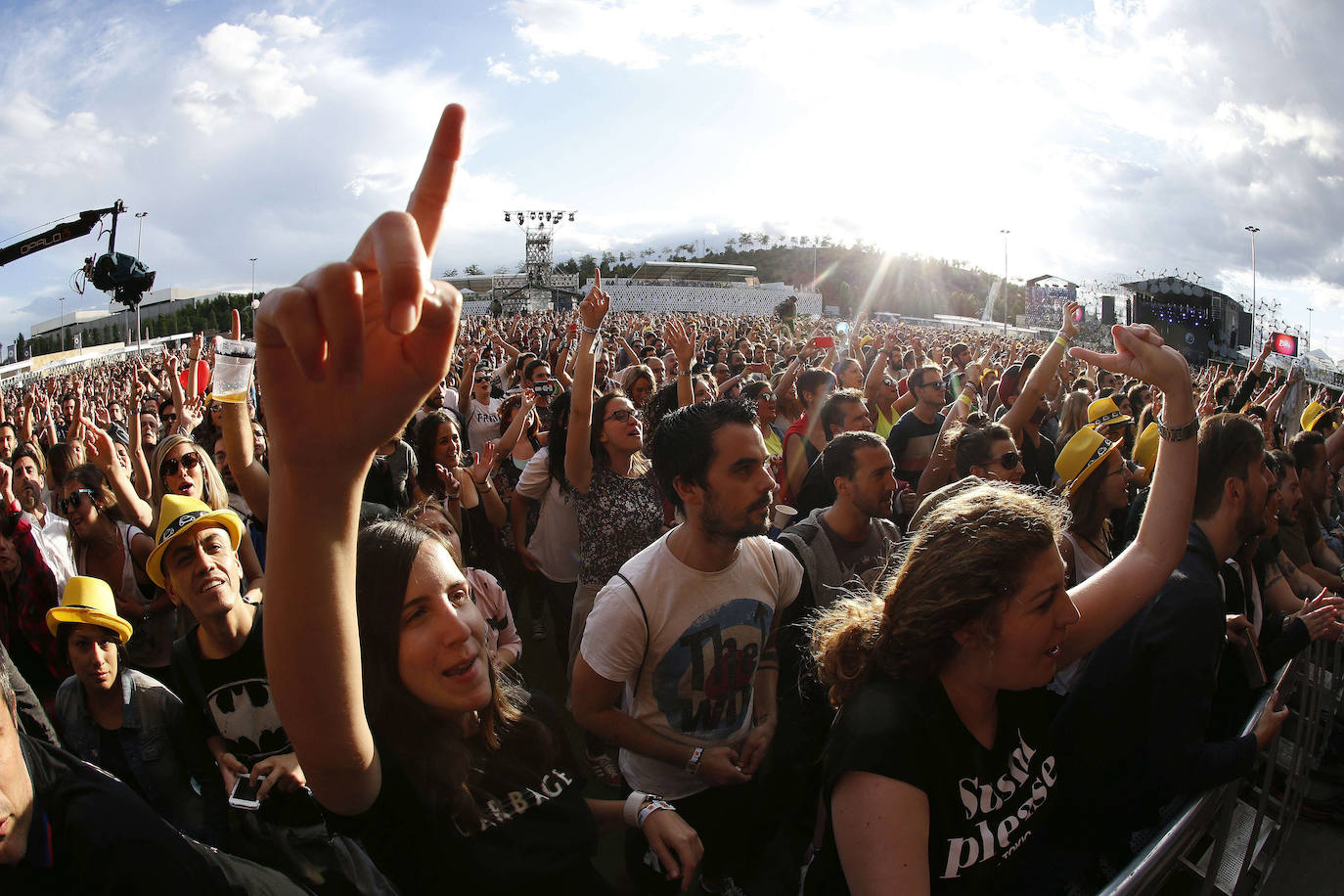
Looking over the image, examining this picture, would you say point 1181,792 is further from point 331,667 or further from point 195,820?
point 195,820

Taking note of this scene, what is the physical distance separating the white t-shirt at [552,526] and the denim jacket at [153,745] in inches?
74.5

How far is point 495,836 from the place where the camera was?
1508 mm

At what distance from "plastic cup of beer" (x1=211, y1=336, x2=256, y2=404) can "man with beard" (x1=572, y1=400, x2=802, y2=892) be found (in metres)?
1.27

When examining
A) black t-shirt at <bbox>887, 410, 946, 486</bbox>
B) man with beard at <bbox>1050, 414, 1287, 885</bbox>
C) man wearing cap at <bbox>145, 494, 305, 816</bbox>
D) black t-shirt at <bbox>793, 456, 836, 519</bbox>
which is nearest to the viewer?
man with beard at <bbox>1050, 414, 1287, 885</bbox>

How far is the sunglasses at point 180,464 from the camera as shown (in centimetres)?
347

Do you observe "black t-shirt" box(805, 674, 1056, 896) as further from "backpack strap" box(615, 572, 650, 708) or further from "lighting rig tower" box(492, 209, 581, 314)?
"lighting rig tower" box(492, 209, 581, 314)

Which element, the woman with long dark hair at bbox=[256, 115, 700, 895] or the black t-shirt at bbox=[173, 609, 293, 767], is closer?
the woman with long dark hair at bbox=[256, 115, 700, 895]

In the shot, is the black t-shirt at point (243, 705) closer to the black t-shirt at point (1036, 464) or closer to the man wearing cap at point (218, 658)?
the man wearing cap at point (218, 658)

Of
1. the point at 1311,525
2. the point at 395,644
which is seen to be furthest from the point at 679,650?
the point at 1311,525

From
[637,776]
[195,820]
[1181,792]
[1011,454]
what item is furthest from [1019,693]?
[195,820]

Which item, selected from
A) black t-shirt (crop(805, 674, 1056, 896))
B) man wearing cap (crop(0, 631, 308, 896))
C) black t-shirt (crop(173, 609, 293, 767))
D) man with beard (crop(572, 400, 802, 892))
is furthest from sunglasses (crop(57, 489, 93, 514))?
black t-shirt (crop(805, 674, 1056, 896))

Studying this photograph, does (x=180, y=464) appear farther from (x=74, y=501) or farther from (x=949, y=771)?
(x=949, y=771)

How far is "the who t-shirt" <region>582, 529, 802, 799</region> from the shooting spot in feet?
7.50

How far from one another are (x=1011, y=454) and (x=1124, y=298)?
38.3 m
